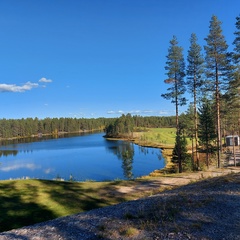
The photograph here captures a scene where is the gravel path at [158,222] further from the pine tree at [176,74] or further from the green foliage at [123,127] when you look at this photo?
the green foliage at [123,127]

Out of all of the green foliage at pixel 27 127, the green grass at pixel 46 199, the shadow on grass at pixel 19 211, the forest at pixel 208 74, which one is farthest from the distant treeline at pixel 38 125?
the shadow on grass at pixel 19 211

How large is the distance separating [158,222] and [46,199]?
8515 millimetres

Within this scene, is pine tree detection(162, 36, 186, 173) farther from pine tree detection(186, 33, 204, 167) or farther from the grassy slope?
the grassy slope

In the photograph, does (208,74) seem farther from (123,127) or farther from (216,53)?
(123,127)

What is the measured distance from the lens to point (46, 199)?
46.7 ft

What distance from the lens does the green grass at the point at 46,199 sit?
1178 centimetres

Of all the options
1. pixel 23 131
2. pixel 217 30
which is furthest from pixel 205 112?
pixel 23 131

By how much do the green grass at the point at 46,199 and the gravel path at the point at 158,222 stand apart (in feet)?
9.02

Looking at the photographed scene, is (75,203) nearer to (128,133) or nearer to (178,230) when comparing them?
(178,230)

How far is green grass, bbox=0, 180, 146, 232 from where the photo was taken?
1178cm

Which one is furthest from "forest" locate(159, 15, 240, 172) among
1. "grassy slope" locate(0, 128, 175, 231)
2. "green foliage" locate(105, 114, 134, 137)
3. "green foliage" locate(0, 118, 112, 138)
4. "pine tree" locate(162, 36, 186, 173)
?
"green foliage" locate(0, 118, 112, 138)

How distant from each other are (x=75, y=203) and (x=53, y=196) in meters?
1.90

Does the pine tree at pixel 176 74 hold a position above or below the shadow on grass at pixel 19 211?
above

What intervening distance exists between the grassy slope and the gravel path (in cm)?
275
